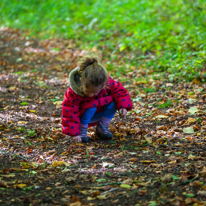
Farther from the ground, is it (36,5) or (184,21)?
(36,5)

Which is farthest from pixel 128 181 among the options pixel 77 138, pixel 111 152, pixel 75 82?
pixel 75 82

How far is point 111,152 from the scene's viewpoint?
3039 mm

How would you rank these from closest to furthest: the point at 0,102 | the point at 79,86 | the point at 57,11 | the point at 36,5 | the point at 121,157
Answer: the point at 121,157 < the point at 79,86 < the point at 0,102 < the point at 57,11 < the point at 36,5

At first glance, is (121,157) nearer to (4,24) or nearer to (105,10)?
(105,10)

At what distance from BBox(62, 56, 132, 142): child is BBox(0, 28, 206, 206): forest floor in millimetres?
207

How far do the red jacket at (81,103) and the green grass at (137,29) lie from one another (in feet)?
7.03

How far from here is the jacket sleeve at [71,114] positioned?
316 centimetres

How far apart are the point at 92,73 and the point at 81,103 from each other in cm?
51

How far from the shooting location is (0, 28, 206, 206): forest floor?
2199mm

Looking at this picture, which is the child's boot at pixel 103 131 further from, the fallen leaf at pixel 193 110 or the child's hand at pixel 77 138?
the fallen leaf at pixel 193 110

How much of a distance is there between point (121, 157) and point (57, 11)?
9056mm

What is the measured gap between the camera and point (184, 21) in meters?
6.98

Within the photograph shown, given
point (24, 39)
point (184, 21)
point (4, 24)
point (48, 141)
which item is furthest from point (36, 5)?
point (48, 141)

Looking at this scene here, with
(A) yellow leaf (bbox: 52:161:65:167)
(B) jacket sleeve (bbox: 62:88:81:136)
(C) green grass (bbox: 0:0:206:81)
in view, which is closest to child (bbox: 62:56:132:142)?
(B) jacket sleeve (bbox: 62:88:81:136)
